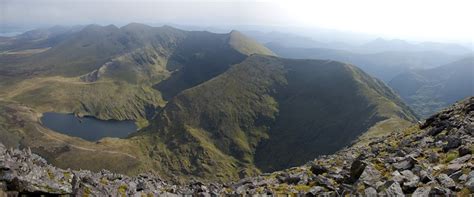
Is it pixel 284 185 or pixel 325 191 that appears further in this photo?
pixel 284 185

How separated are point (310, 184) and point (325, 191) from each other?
4635 mm

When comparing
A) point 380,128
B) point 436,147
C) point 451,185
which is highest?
point 451,185

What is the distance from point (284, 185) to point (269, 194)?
15.6ft

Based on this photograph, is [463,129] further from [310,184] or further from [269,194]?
[269,194]

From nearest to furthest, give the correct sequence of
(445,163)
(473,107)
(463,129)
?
1. (445,163)
2. (463,129)
3. (473,107)

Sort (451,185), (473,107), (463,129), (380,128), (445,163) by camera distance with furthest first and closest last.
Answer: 1. (380,128)
2. (473,107)
3. (463,129)
4. (445,163)
5. (451,185)

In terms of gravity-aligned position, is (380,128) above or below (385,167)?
below

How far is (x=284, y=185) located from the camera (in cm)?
3844

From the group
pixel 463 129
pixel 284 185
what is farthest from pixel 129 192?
pixel 463 129

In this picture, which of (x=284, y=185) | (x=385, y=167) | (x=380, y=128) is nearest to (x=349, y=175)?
(x=385, y=167)

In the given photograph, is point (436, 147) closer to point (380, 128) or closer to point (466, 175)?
point (466, 175)

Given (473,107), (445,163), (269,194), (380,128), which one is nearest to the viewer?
(445,163)

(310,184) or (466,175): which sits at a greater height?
(466,175)

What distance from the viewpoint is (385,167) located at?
3347 centimetres
